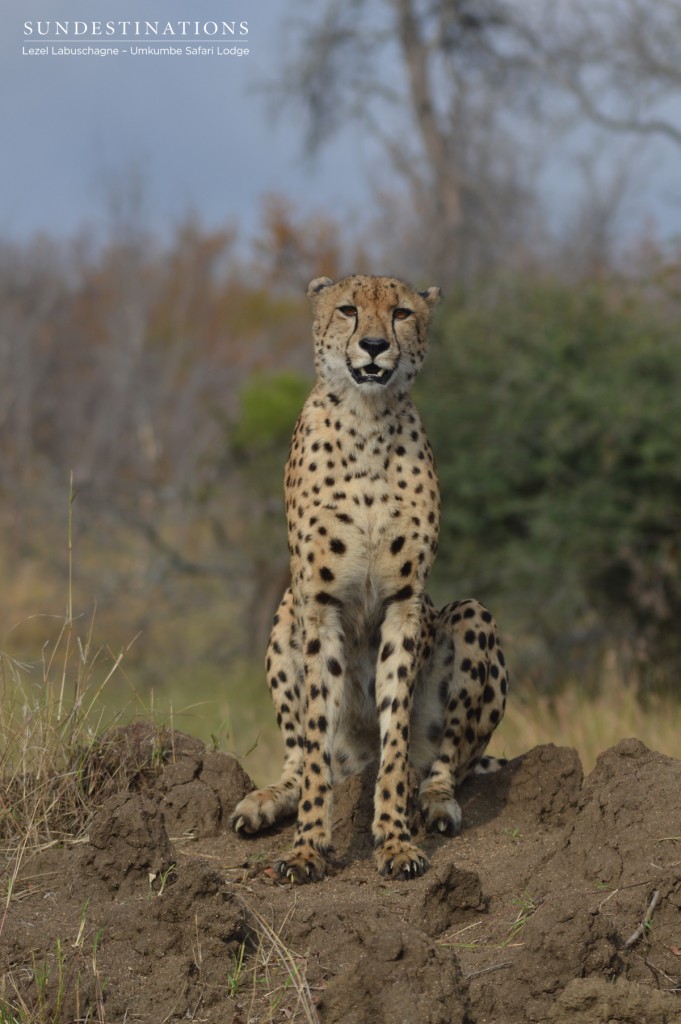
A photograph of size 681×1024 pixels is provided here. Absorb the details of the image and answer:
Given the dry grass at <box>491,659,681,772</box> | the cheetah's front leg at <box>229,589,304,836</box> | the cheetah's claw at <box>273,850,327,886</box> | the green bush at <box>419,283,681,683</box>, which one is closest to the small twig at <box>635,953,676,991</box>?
the cheetah's claw at <box>273,850,327,886</box>

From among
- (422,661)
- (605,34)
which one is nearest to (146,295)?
(605,34)

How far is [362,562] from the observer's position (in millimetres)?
3668

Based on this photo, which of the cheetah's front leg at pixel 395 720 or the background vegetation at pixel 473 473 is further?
the background vegetation at pixel 473 473

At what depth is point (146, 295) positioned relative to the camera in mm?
25547

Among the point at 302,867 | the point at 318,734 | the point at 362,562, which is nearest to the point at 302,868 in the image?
the point at 302,867

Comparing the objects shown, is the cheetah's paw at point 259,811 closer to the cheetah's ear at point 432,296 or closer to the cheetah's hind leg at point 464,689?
the cheetah's hind leg at point 464,689

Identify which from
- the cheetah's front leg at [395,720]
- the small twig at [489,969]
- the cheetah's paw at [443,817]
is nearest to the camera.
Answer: the small twig at [489,969]

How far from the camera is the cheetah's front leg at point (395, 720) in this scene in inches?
139

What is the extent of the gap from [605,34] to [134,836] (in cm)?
1154

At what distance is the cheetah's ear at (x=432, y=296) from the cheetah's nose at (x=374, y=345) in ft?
1.33

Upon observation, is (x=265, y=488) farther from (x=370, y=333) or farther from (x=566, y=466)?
(x=370, y=333)

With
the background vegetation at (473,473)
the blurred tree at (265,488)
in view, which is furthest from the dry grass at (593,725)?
the blurred tree at (265,488)

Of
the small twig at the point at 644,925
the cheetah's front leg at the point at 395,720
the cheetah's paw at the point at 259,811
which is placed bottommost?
the small twig at the point at 644,925

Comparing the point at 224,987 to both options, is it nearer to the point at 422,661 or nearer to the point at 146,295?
the point at 422,661
